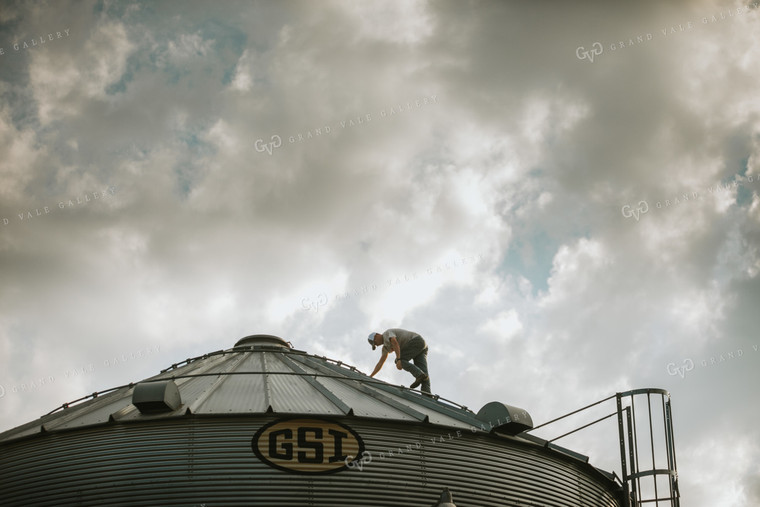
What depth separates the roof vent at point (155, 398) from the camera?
14.0m

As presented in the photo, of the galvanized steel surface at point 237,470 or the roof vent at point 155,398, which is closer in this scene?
the galvanized steel surface at point 237,470

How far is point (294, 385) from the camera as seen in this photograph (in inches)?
638

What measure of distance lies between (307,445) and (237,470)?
120 cm

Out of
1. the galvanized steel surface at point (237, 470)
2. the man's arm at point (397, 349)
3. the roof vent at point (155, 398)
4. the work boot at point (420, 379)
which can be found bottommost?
the galvanized steel surface at point (237, 470)

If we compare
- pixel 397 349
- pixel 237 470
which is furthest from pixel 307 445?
pixel 397 349

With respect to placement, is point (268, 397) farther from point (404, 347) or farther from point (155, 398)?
point (404, 347)

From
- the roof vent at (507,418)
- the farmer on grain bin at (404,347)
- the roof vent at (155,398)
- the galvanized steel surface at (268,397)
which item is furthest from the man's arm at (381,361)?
the roof vent at (155,398)

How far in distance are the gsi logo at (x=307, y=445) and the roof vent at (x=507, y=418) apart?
2746mm

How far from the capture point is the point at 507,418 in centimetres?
1511

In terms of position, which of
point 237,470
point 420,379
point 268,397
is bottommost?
point 237,470

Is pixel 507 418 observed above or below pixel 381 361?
below

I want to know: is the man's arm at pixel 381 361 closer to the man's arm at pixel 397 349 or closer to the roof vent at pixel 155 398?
the man's arm at pixel 397 349

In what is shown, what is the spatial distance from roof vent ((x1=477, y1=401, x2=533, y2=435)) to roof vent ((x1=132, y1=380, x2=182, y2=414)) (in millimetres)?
5641

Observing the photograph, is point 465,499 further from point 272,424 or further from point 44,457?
point 44,457
